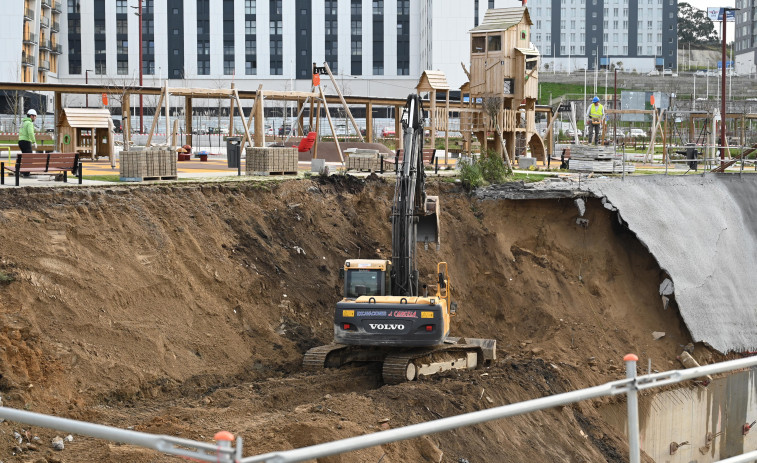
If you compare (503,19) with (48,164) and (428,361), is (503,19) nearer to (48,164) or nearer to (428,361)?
(48,164)

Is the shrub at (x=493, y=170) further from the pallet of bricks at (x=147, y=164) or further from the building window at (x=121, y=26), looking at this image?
the building window at (x=121, y=26)

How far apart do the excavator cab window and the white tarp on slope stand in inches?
439

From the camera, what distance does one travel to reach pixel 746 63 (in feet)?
384

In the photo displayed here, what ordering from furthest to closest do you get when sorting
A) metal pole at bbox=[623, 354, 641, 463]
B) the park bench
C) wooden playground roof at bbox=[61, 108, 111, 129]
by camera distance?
wooden playground roof at bbox=[61, 108, 111, 129] → the park bench → metal pole at bbox=[623, 354, 641, 463]

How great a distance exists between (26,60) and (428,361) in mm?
70810

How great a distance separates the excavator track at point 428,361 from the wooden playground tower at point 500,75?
1579 centimetres

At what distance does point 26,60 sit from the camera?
8119 centimetres

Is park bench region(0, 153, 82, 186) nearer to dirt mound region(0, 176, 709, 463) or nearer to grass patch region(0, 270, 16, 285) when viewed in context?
dirt mound region(0, 176, 709, 463)

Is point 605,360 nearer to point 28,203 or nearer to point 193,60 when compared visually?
point 28,203

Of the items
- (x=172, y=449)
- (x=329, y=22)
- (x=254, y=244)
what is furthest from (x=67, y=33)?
(x=172, y=449)

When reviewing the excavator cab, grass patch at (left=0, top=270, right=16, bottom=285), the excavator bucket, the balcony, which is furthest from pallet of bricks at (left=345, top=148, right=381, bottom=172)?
the balcony

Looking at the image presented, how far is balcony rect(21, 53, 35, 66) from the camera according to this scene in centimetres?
8034

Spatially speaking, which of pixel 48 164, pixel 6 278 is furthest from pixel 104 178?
pixel 6 278

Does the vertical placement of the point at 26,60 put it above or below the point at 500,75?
above
